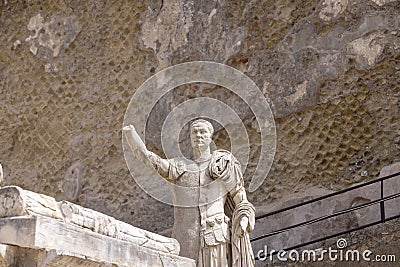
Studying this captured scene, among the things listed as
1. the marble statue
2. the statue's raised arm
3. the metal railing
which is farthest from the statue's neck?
the metal railing

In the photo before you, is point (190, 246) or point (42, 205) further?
point (190, 246)

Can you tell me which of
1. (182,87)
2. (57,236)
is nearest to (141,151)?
(57,236)

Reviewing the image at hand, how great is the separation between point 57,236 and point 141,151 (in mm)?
2102

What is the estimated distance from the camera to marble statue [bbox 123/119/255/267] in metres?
6.50

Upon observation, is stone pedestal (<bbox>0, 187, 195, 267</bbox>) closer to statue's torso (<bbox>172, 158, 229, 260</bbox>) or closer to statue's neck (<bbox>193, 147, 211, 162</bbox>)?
statue's torso (<bbox>172, 158, 229, 260</bbox>)

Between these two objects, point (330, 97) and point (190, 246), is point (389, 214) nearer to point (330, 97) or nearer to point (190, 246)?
point (330, 97)

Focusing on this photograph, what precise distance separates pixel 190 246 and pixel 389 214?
2.82 m

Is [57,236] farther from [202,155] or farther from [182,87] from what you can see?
[182,87]

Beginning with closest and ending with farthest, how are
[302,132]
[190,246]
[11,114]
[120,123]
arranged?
[190,246] < [302,132] < [120,123] < [11,114]

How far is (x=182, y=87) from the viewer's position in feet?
34.5

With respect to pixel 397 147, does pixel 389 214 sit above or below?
below

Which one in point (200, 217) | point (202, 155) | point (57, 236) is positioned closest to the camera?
point (57, 236)

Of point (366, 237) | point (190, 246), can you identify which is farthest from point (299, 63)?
point (190, 246)

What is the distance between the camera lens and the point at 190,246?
6.54 m
